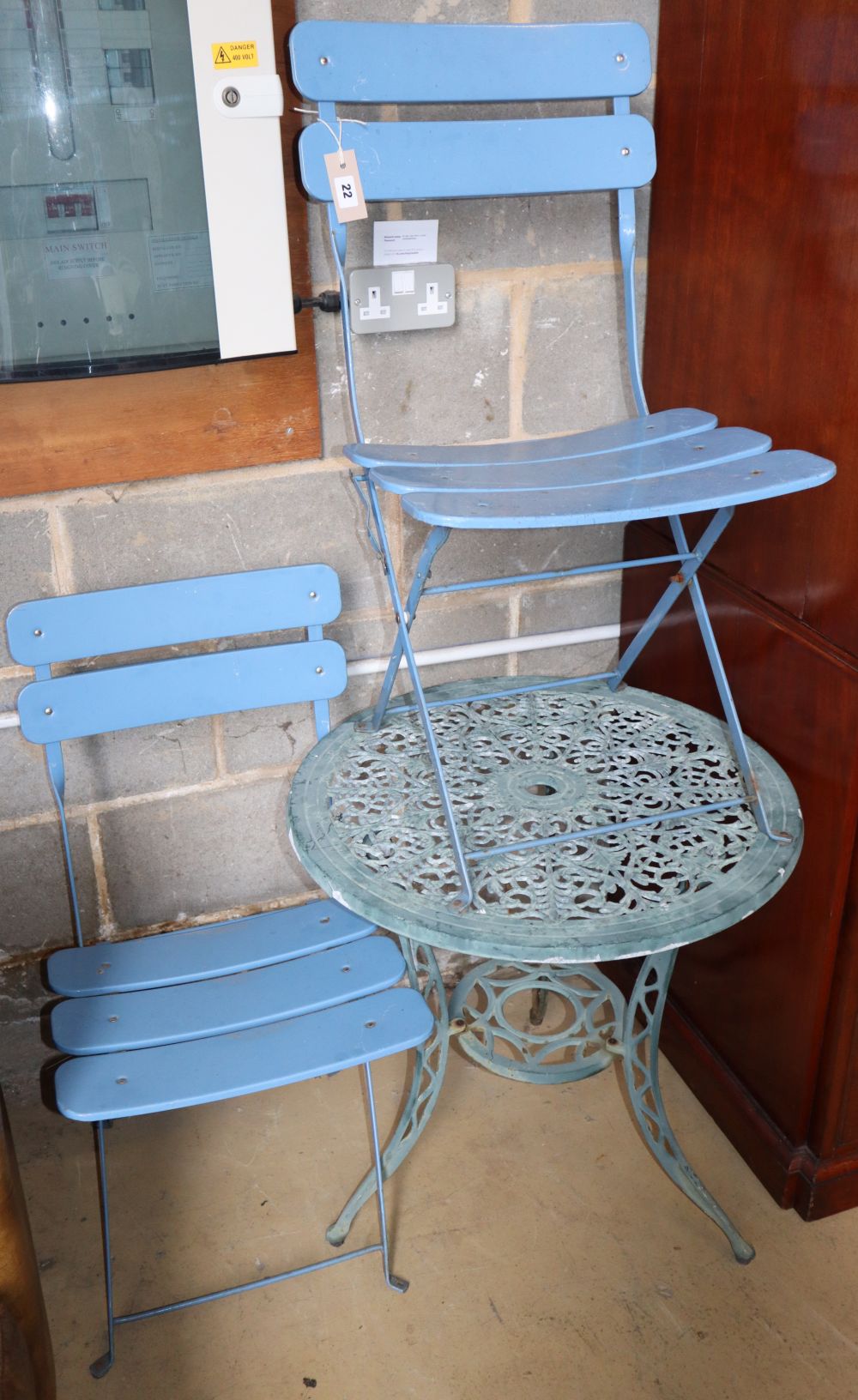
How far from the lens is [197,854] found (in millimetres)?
2043

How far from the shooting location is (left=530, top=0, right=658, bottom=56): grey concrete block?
1.75 m

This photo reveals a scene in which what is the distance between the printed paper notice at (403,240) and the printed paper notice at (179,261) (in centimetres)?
26

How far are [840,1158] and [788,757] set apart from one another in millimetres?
631

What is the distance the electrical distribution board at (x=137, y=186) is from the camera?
4.96 feet

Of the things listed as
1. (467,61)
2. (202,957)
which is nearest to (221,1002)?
(202,957)

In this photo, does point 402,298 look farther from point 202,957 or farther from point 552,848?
point 202,957

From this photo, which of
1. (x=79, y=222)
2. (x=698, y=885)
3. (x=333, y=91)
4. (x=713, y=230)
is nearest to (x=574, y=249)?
(x=713, y=230)

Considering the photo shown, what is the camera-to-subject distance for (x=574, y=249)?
1886 mm

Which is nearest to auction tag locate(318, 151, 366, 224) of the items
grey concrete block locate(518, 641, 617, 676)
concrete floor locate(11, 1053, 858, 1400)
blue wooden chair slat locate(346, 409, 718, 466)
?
blue wooden chair slat locate(346, 409, 718, 466)

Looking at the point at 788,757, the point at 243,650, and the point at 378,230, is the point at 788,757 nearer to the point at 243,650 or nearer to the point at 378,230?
the point at 243,650

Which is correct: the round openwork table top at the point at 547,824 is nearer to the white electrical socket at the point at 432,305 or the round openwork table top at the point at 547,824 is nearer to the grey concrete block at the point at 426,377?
the grey concrete block at the point at 426,377

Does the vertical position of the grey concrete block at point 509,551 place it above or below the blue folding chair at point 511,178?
below

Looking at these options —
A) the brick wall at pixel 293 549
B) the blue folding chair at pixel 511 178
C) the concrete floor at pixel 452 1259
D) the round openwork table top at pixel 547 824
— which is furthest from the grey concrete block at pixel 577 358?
the concrete floor at pixel 452 1259

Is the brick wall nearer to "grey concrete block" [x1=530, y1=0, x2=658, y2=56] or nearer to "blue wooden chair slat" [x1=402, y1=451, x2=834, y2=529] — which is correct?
"grey concrete block" [x1=530, y1=0, x2=658, y2=56]
